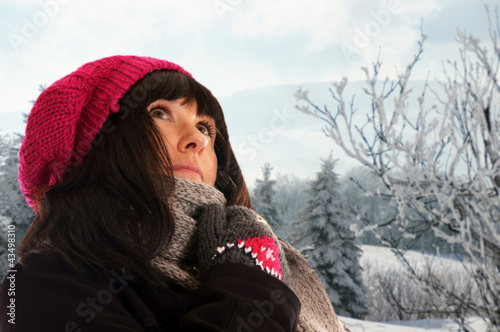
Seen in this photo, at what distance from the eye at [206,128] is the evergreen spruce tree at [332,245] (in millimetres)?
10050

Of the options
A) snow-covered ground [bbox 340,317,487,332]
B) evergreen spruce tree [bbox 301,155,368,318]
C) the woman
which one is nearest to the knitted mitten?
the woman

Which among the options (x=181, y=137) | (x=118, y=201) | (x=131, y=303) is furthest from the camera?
(x=181, y=137)

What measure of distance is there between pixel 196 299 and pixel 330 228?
1077cm

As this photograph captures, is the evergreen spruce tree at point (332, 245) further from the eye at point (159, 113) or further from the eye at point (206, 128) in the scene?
the eye at point (159, 113)

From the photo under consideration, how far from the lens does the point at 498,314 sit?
2.74m

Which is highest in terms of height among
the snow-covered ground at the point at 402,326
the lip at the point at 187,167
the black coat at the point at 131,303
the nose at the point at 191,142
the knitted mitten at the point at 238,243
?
the nose at the point at 191,142

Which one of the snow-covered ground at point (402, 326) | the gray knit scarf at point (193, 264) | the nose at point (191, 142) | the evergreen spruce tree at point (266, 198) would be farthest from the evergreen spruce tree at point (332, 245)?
the nose at point (191, 142)

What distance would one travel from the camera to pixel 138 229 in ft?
3.69

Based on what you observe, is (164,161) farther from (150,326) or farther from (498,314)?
(498,314)

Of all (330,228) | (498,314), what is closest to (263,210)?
(330,228)

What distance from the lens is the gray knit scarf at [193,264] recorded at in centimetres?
114

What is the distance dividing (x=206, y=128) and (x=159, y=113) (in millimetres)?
244

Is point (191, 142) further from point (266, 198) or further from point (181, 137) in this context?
point (266, 198)

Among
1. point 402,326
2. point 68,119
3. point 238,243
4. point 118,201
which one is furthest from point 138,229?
point 402,326
